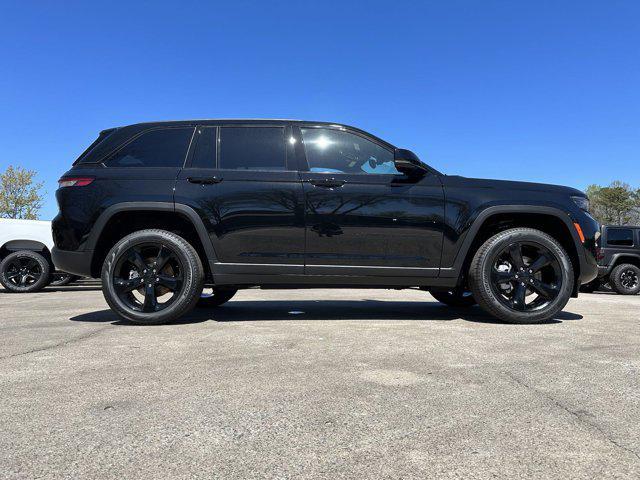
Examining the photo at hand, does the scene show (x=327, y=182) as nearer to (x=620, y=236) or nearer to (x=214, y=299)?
(x=214, y=299)

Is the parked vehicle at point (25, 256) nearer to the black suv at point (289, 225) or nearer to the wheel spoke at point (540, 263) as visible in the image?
the black suv at point (289, 225)

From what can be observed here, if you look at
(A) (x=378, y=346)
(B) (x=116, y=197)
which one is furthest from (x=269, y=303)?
(A) (x=378, y=346)

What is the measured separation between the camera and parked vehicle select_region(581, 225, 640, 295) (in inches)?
441

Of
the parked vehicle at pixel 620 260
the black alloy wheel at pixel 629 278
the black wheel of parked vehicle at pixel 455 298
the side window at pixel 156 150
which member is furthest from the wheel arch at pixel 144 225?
the black alloy wheel at pixel 629 278

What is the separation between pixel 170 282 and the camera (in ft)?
13.2

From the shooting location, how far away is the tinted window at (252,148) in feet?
13.7

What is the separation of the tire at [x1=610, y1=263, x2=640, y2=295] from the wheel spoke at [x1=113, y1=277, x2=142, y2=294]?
37.9ft

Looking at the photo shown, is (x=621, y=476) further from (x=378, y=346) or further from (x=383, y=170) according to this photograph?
(x=383, y=170)

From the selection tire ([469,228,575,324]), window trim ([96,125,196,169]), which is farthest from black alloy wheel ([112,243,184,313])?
tire ([469,228,575,324])

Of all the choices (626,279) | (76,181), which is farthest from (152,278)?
(626,279)

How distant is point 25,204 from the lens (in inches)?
1641

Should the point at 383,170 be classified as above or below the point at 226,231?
above

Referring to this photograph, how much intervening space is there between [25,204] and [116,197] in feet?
150

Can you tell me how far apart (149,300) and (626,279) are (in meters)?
11.8
